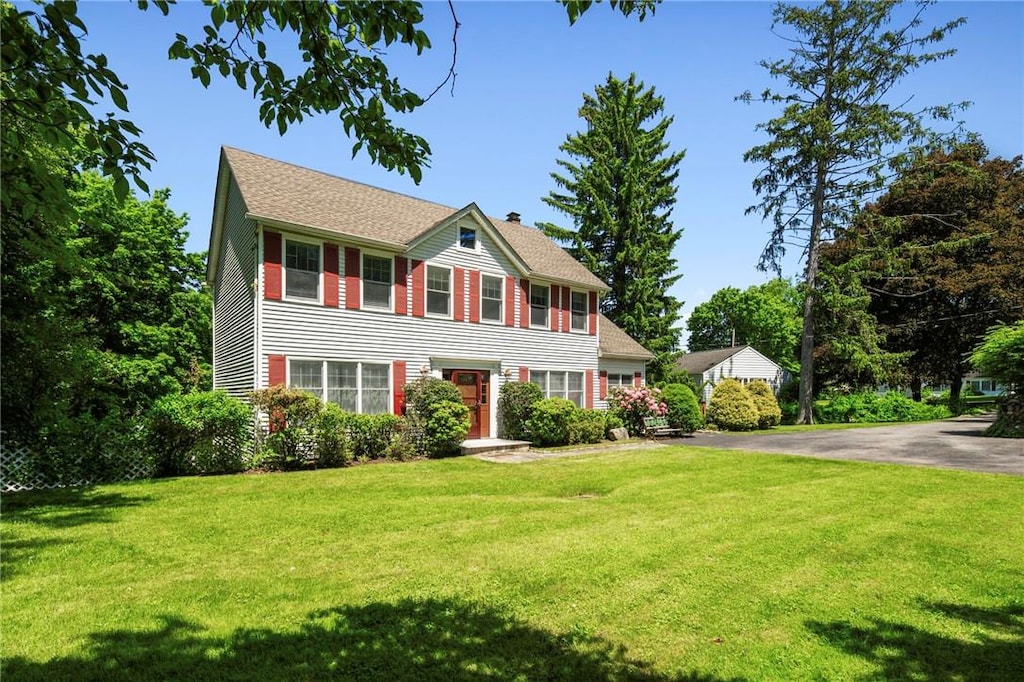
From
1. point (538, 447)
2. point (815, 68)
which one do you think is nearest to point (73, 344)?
point (538, 447)

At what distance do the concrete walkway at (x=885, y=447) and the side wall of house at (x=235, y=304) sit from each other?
7027 millimetres

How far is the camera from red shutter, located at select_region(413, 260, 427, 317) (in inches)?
647

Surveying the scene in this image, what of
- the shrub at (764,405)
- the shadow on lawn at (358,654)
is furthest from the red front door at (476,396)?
the shrub at (764,405)

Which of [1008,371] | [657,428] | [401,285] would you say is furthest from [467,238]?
[1008,371]

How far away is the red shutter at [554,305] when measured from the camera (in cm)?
2061

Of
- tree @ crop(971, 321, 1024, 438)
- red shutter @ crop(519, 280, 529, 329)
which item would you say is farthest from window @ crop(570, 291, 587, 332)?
tree @ crop(971, 321, 1024, 438)

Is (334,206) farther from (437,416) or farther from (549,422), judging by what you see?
(549,422)

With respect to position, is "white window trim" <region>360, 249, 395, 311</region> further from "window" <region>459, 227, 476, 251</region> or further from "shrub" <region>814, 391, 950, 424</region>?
"shrub" <region>814, 391, 950, 424</region>

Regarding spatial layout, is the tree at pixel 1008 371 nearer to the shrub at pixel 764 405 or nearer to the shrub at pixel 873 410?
the shrub at pixel 764 405

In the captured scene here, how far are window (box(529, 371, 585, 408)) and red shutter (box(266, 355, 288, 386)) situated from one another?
360 inches

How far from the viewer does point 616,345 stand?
79.6 feet

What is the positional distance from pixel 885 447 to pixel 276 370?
1755 centimetres

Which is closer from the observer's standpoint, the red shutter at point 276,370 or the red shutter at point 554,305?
the red shutter at point 276,370

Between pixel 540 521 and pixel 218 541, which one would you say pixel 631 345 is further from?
pixel 218 541
